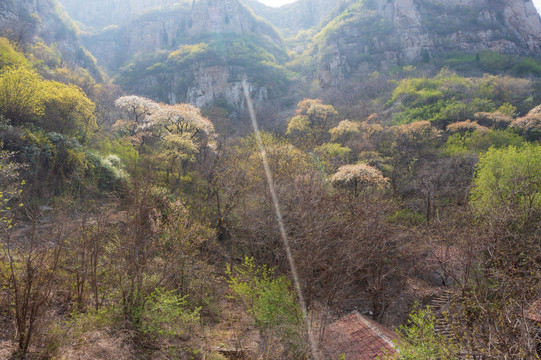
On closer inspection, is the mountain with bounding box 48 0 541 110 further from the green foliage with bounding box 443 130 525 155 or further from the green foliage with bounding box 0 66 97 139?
the green foliage with bounding box 0 66 97 139

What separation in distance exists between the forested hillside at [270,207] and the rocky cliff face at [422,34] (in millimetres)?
608

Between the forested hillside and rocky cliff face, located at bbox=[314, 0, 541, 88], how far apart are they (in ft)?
1.99

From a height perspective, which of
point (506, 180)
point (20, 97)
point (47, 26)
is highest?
point (47, 26)

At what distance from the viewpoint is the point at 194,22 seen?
63250 millimetres

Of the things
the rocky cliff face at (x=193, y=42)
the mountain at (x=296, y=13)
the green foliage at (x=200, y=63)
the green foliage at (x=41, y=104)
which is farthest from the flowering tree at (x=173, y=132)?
the mountain at (x=296, y=13)

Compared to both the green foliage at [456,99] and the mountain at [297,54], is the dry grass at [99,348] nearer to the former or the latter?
the green foliage at [456,99]

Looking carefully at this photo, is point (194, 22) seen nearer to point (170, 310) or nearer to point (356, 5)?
point (356, 5)

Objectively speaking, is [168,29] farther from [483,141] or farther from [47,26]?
[483,141]

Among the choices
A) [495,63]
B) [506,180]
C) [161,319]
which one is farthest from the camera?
[495,63]

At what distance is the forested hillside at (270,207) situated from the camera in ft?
17.4

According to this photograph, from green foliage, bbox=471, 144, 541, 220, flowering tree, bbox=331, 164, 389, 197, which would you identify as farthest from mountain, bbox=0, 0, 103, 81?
green foliage, bbox=471, 144, 541, 220

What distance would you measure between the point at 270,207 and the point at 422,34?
5587 centimetres

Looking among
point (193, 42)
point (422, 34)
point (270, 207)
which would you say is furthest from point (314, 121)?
point (193, 42)

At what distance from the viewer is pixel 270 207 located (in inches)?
400
